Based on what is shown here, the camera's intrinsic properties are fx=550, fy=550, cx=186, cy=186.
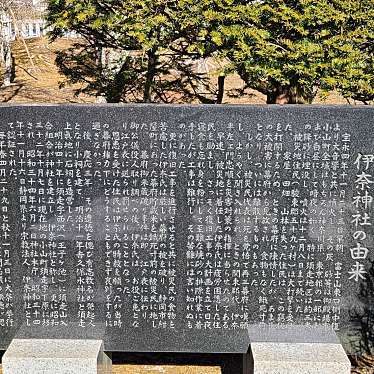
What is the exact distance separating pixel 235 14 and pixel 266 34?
0.41m

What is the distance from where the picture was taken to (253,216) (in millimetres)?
3686

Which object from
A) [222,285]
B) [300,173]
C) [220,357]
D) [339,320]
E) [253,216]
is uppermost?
[300,173]

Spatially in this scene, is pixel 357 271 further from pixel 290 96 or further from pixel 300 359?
pixel 290 96

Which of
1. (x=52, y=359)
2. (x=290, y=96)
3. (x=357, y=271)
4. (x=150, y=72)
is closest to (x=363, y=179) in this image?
(x=357, y=271)

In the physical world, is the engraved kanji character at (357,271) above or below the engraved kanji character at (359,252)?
below

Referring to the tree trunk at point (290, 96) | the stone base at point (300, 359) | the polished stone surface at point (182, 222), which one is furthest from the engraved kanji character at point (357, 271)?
the tree trunk at point (290, 96)

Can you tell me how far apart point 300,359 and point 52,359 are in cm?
160

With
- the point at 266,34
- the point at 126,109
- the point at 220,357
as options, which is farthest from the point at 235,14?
the point at 220,357

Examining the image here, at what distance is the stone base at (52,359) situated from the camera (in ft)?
11.6

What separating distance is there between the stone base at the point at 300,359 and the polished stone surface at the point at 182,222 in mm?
186

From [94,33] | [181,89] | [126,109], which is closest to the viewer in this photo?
[126,109]

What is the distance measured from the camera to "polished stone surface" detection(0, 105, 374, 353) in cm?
363

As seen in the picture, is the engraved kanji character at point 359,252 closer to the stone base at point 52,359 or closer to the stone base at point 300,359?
the stone base at point 300,359

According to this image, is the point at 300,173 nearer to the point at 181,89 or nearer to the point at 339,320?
the point at 339,320
